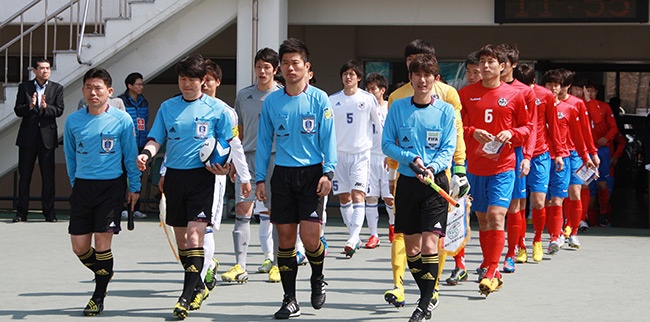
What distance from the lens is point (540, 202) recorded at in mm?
12242

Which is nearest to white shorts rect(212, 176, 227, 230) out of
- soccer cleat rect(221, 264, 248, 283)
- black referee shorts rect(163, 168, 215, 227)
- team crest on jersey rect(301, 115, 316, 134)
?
black referee shorts rect(163, 168, 215, 227)

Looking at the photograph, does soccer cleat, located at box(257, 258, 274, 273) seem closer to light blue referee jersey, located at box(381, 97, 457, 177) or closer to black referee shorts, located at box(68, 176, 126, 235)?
black referee shorts, located at box(68, 176, 126, 235)

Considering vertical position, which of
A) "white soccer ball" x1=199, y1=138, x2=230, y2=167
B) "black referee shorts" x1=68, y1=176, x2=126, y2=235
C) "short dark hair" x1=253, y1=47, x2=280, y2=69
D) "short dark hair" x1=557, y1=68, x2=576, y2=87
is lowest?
"black referee shorts" x1=68, y1=176, x2=126, y2=235

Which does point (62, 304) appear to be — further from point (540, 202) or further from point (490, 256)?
point (540, 202)

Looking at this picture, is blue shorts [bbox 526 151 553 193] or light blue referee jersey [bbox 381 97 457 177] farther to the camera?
blue shorts [bbox 526 151 553 193]

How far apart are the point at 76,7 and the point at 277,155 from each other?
10.5 meters

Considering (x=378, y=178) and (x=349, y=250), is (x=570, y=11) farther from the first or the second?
(x=349, y=250)

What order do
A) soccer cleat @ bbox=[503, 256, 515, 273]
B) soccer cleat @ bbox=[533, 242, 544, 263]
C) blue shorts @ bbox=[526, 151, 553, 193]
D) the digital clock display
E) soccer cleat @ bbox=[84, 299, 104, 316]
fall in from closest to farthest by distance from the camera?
soccer cleat @ bbox=[84, 299, 104, 316] → soccer cleat @ bbox=[503, 256, 515, 273] → blue shorts @ bbox=[526, 151, 553, 193] → soccer cleat @ bbox=[533, 242, 544, 263] → the digital clock display

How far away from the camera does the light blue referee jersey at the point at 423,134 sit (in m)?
8.31

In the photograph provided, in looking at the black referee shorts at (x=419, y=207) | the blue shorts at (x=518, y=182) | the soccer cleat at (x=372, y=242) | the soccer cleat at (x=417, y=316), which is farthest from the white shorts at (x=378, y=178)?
the soccer cleat at (x=417, y=316)

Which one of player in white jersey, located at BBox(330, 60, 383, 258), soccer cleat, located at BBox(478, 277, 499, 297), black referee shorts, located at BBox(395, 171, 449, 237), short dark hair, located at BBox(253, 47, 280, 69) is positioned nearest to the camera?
black referee shorts, located at BBox(395, 171, 449, 237)

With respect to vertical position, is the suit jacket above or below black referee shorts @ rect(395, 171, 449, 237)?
above

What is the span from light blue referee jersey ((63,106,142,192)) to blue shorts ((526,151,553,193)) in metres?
4.79

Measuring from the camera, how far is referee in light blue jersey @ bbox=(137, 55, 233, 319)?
27.8 feet
